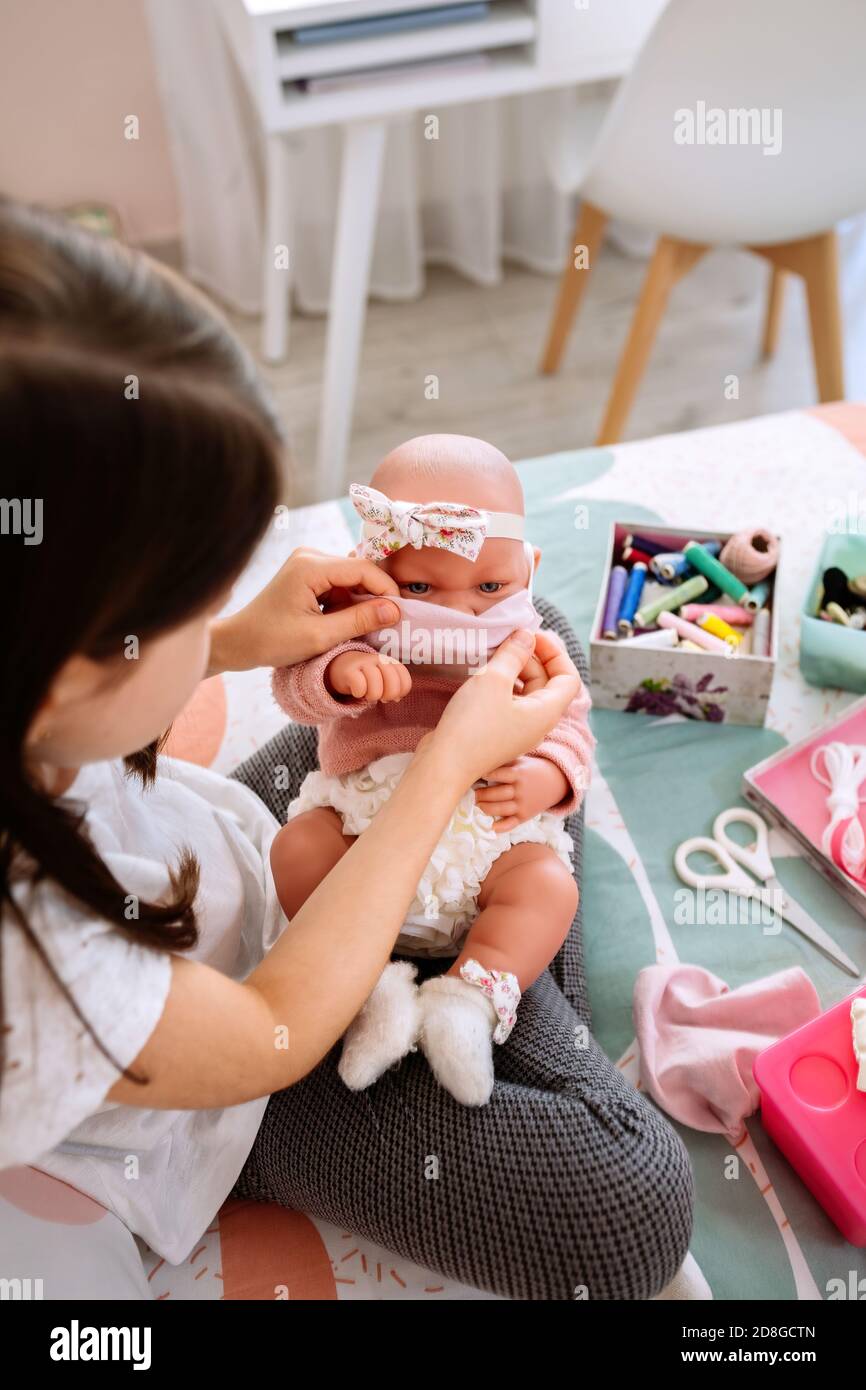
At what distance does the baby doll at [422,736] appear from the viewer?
92 cm

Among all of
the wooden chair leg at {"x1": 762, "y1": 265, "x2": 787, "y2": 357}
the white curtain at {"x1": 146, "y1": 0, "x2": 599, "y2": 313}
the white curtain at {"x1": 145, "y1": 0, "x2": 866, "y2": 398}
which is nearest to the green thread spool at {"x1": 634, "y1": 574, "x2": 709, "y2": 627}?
the wooden chair leg at {"x1": 762, "y1": 265, "x2": 787, "y2": 357}

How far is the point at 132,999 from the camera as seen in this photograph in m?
0.63

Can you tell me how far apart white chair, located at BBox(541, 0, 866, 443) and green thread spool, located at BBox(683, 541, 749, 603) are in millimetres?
725

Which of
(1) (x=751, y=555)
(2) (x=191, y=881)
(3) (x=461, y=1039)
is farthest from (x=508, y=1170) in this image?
(1) (x=751, y=555)

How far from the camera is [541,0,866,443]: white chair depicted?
1.52m

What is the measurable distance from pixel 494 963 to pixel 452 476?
438 millimetres

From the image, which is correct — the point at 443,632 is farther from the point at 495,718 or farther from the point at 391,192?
the point at 391,192

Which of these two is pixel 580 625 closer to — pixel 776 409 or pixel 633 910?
pixel 633 910

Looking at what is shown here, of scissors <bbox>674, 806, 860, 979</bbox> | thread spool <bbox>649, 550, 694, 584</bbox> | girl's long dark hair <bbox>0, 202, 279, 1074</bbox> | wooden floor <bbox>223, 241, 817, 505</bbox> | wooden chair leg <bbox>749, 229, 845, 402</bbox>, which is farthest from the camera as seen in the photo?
wooden floor <bbox>223, 241, 817, 505</bbox>

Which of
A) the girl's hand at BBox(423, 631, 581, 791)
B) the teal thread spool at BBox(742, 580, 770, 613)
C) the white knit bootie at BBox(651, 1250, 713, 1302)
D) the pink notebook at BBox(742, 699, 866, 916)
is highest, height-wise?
the girl's hand at BBox(423, 631, 581, 791)

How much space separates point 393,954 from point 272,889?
13 cm

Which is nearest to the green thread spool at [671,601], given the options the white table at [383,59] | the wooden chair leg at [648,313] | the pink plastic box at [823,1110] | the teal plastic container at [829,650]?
the teal plastic container at [829,650]

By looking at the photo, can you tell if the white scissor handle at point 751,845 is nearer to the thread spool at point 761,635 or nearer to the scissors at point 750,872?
the scissors at point 750,872

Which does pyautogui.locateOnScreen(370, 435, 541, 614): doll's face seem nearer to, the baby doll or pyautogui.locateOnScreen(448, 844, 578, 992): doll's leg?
the baby doll
